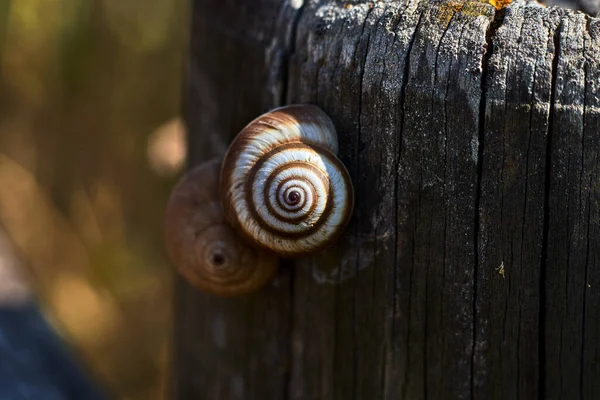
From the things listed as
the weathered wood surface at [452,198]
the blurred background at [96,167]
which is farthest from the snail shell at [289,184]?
the blurred background at [96,167]

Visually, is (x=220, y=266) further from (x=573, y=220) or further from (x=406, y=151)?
(x=573, y=220)

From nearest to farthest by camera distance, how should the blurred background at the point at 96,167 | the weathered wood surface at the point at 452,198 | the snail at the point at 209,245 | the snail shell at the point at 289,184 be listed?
1. the weathered wood surface at the point at 452,198
2. the snail shell at the point at 289,184
3. the snail at the point at 209,245
4. the blurred background at the point at 96,167

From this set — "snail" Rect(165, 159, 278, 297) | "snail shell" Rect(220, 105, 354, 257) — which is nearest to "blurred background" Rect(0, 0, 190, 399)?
"snail" Rect(165, 159, 278, 297)

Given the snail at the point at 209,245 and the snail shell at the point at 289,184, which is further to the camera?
the snail at the point at 209,245

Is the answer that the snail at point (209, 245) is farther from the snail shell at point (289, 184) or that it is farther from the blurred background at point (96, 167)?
the blurred background at point (96, 167)

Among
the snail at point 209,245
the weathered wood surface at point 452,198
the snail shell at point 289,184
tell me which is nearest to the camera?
the weathered wood surface at point 452,198

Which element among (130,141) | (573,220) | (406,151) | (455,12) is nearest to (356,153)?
(406,151)

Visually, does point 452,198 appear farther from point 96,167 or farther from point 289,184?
point 96,167

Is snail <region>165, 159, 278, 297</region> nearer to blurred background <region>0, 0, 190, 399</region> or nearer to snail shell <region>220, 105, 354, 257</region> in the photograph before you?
snail shell <region>220, 105, 354, 257</region>
